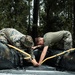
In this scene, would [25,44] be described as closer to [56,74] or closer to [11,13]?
[56,74]

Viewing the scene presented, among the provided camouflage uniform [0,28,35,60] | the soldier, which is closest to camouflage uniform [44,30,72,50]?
the soldier

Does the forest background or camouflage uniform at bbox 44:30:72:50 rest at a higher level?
camouflage uniform at bbox 44:30:72:50

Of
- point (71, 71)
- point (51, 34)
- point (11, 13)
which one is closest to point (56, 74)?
point (71, 71)

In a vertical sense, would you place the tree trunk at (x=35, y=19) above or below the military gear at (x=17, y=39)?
below

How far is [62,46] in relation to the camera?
5.88 metres

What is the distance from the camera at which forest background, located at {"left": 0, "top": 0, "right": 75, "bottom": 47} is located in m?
15.8

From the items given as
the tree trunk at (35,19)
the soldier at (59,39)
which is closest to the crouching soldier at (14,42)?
the soldier at (59,39)

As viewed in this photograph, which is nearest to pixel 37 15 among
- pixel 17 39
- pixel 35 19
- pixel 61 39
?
pixel 35 19

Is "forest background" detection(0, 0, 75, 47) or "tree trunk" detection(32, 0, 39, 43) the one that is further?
"tree trunk" detection(32, 0, 39, 43)

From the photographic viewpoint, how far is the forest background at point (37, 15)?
15828 mm

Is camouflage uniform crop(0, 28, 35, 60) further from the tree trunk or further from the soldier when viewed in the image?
the tree trunk

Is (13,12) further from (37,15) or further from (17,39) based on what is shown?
(17,39)

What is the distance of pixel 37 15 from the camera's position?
16.9 meters

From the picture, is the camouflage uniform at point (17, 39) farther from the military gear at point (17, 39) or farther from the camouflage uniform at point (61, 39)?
the camouflage uniform at point (61, 39)
